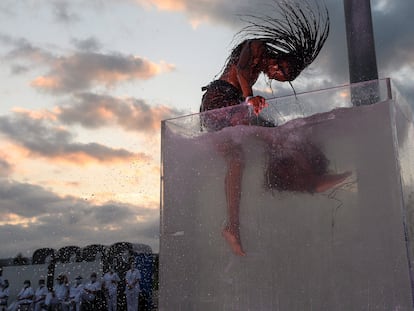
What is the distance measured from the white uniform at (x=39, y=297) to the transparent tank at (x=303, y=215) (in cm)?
1167

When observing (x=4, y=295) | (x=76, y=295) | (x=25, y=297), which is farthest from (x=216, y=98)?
(x=4, y=295)

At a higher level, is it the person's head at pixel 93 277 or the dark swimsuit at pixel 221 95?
the dark swimsuit at pixel 221 95

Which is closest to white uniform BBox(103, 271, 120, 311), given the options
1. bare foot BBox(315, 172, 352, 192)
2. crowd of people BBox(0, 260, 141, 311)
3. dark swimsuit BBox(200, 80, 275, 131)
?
crowd of people BBox(0, 260, 141, 311)

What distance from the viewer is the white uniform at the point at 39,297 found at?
45.3ft

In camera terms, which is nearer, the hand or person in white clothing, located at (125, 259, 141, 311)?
the hand

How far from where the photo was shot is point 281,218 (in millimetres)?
3033

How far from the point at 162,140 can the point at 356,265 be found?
168 centimetres

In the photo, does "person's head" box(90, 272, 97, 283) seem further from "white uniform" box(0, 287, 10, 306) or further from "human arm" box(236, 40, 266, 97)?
"human arm" box(236, 40, 266, 97)

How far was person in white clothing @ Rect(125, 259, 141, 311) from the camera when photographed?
13.2 meters

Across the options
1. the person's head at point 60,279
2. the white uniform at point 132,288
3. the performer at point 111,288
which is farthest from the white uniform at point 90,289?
the white uniform at point 132,288

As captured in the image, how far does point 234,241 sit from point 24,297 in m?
12.5

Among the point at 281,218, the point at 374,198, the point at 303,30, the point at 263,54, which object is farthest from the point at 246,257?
the point at 303,30

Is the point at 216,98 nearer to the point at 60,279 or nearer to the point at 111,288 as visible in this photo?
the point at 111,288

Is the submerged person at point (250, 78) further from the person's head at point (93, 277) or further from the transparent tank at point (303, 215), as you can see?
the person's head at point (93, 277)
